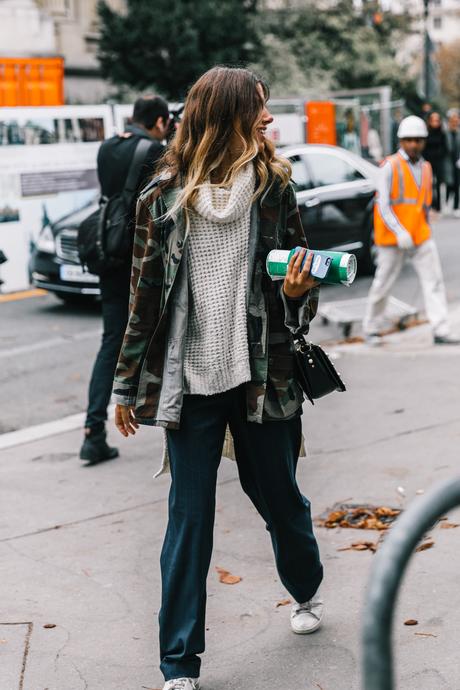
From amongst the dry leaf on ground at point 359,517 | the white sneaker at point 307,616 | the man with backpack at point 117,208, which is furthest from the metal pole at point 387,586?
the man with backpack at point 117,208

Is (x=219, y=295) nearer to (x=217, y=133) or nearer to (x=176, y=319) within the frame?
(x=176, y=319)

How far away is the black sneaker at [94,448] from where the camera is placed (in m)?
6.02

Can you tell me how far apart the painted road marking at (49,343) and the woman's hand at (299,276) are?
6178 mm

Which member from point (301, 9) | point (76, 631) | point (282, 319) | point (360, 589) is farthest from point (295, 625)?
point (301, 9)

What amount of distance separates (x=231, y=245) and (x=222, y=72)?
20.3 inches

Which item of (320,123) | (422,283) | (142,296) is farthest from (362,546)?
(320,123)

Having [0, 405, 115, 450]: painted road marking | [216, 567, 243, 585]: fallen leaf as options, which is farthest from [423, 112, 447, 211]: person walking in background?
[216, 567, 243, 585]: fallen leaf

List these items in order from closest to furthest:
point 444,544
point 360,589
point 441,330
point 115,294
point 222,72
Answer: 1. point 222,72
2. point 360,589
3. point 444,544
4. point 115,294
5. point 441,330

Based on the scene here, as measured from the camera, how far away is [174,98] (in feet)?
78.2

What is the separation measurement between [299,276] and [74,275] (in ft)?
26.4

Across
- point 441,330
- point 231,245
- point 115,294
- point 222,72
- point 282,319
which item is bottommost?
point 441,330

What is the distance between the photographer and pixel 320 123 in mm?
18938

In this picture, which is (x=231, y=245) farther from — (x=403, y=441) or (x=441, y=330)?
(x=441, y=330)

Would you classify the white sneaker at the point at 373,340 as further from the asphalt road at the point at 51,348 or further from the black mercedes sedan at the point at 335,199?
the black mercedes sedan at the point at 335,199
